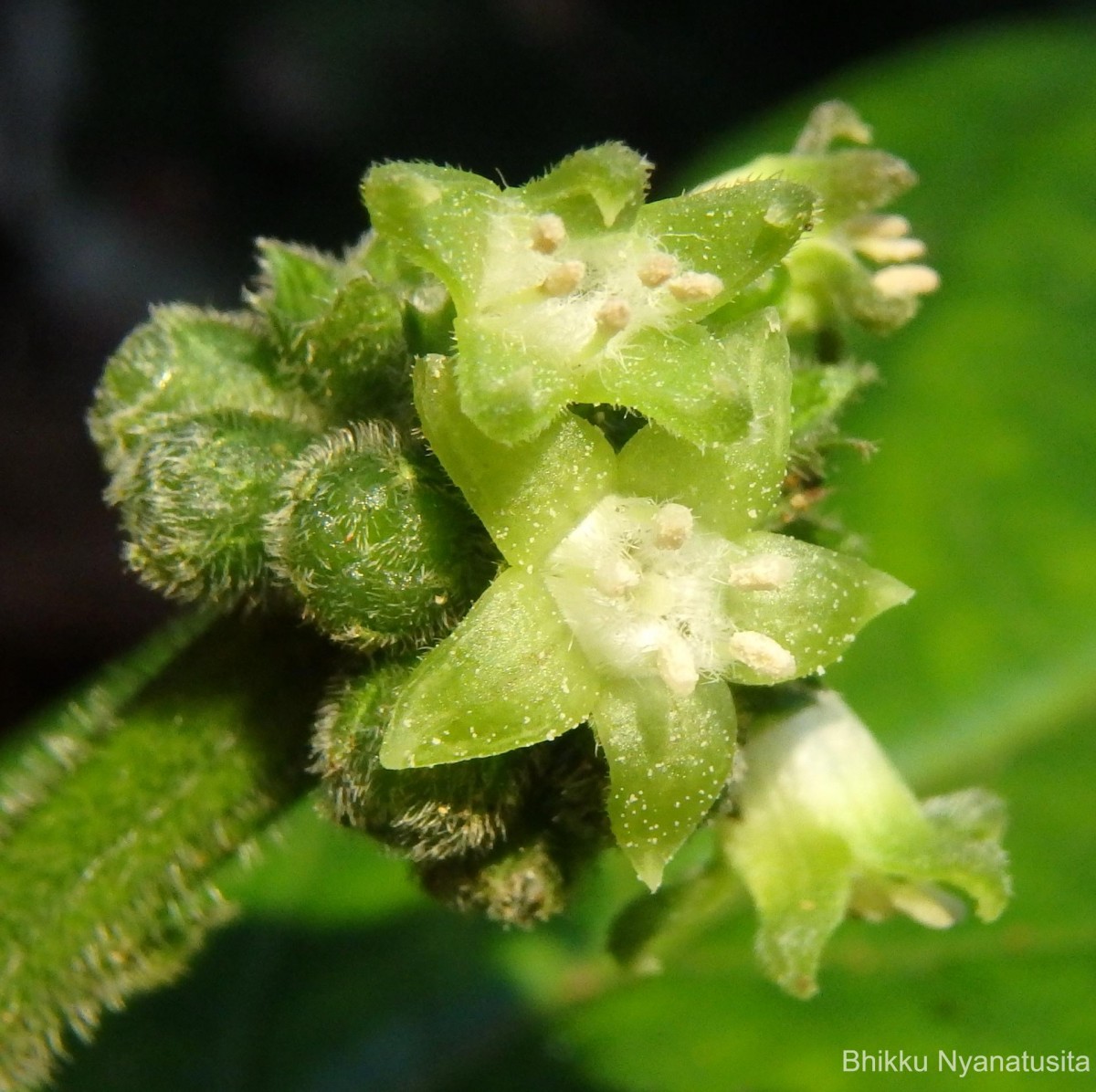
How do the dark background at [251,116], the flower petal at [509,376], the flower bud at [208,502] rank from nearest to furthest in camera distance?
the flower petal at [509,376]
the flower bud at [208,502]
the dark background at [251,116]

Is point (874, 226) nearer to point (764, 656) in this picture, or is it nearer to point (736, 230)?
point (736, 230)

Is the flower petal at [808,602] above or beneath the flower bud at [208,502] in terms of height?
beneath

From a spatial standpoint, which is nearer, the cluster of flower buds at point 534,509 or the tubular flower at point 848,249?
the cluster of flower buds at point 534,509

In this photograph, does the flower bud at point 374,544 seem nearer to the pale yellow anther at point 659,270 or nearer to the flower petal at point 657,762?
the flower petal at point 657,762

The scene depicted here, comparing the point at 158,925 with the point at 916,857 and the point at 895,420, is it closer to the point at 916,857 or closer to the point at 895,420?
the point at 916,857

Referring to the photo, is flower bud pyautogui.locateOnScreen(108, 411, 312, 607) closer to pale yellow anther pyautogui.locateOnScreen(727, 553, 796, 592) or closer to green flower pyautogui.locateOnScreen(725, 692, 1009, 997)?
pale yellow anther pyautogui.locateOnScreen(727, 553, 796, 592)

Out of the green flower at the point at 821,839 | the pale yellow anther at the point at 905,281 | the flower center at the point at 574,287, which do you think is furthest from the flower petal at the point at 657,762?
the pale yellow anther at the point at 905,281

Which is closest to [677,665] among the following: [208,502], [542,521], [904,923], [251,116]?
[542,521]
